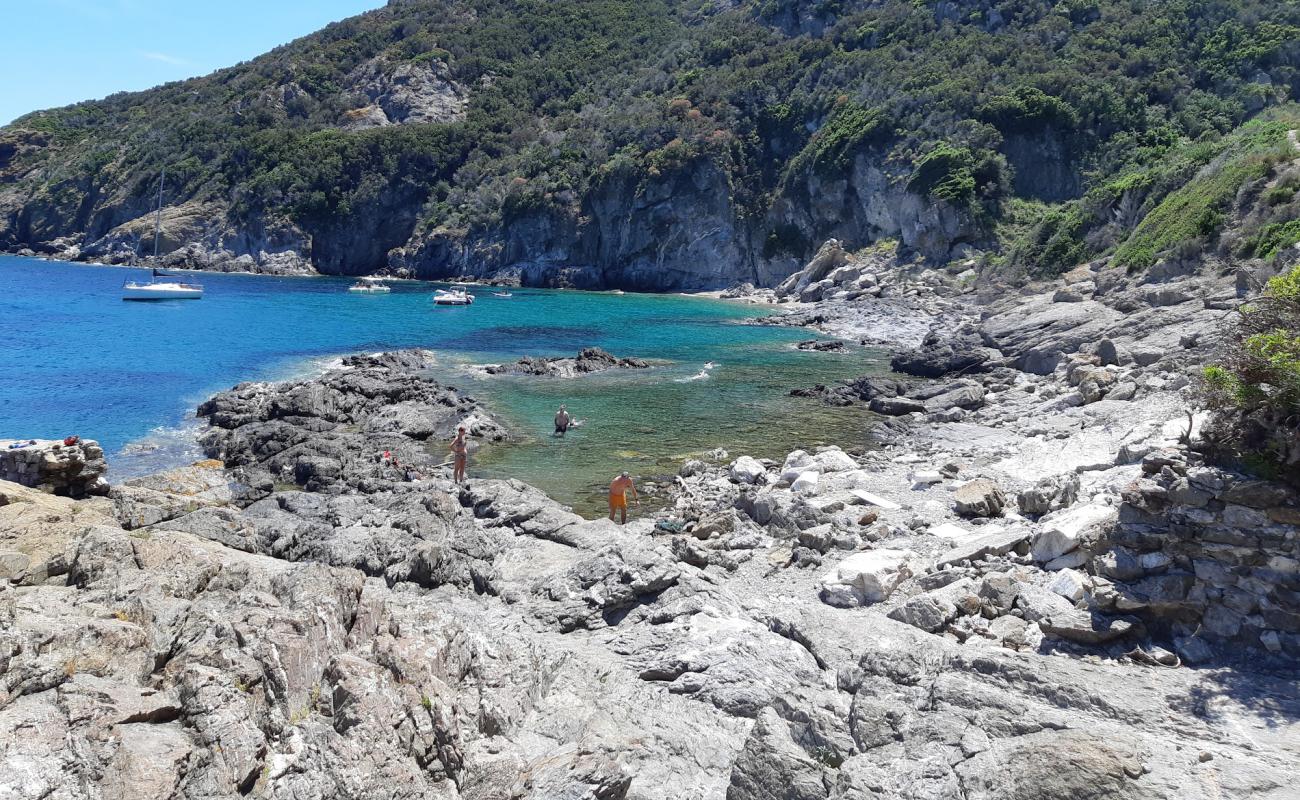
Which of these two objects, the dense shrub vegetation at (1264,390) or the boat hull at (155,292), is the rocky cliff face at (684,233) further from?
the dense shrub vegetation at (1264,390)

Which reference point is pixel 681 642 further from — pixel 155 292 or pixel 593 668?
pixel 155 292

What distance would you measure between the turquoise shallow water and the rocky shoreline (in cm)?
695

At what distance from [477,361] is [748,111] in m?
61.3

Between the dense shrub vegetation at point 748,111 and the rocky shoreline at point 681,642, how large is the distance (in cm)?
2521

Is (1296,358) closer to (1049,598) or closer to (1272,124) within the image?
(1049,598)

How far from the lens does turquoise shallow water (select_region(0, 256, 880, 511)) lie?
77.4ft

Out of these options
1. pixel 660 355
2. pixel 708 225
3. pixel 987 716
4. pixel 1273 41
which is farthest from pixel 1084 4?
pixel 987 716

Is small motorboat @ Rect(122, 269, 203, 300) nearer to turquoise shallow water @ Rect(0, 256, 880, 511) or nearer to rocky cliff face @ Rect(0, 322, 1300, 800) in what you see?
turquoise shallow water @ Rect(0, 256, 880, 511)

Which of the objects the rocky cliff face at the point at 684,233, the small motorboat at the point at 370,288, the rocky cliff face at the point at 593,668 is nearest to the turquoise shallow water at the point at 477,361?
the small motorboat at the point at 370,288

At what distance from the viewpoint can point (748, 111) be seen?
294 ft

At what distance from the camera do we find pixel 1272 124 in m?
40.8

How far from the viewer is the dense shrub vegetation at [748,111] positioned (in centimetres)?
6194

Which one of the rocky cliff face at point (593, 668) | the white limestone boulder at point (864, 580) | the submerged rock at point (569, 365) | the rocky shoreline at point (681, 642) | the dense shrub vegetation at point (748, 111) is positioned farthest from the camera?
the dense shrub vegetation at point (748, 111)

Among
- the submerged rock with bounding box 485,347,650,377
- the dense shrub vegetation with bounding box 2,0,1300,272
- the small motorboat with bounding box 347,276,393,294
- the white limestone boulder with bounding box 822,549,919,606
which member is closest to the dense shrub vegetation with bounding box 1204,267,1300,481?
the white limestone boulder with bounding box 822,549,919,606
